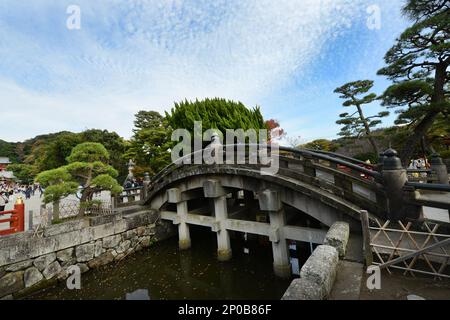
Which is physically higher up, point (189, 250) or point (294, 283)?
point (294, 283)

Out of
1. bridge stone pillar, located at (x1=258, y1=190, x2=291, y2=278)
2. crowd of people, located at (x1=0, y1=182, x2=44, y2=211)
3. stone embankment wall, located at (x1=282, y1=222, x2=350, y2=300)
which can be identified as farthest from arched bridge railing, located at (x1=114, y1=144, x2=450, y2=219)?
crowd of people, located at (x1=0, y1=182, x2=44, y2=211)

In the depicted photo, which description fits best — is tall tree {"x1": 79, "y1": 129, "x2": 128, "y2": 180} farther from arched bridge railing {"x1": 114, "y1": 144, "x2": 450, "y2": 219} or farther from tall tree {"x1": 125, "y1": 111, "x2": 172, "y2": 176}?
arched bridge railing {"x1": 114, "y1": 144, "x2": 450, "y2": 219}

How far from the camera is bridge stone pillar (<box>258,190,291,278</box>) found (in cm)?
703

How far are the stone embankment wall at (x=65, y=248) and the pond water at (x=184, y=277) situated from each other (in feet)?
1.36

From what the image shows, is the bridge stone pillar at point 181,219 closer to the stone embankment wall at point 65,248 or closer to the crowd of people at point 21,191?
the stone embankment wall at point 65,248

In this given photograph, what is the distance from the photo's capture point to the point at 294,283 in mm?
2889

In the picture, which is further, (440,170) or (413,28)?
(413,28)

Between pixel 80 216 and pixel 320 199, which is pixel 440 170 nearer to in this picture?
pixel 320 199

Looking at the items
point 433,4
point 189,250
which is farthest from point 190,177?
point 433,4

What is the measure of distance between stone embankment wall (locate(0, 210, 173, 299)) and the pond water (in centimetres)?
41

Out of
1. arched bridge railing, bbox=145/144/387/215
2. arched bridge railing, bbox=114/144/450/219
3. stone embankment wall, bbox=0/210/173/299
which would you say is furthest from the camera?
stone embankment wall, bbox=0/210/173/299

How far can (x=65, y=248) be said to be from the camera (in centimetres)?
795

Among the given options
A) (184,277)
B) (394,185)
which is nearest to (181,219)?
(184,277)
